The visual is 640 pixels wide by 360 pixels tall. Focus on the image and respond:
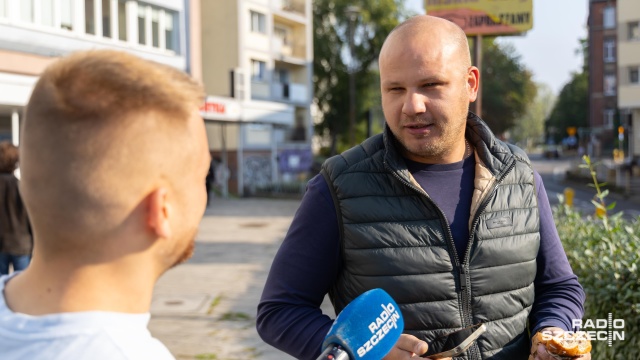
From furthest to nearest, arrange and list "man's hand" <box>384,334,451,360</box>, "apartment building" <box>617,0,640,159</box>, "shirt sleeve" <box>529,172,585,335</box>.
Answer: "apartment building" <box>617,0,640,159</box> → "shirt sleeve" <box>529,172,585,335</box> → "man's hand" <box>384,334,451,360</box>

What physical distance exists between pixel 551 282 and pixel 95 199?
189 cm

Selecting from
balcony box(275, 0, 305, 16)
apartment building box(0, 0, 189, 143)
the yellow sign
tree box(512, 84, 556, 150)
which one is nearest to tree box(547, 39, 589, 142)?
balcony box(275, 0, 305, 16)

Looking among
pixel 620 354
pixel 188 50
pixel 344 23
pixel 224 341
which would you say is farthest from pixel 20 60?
pixel 344 23

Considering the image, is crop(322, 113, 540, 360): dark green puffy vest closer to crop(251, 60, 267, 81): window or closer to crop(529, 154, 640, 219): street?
crop(529, 154, 640, 219): street

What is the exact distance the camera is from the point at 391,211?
7.81ft

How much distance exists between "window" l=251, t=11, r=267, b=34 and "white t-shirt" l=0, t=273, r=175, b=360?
38.9m

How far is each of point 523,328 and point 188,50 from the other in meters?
25.3

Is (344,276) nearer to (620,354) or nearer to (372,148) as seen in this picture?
(372,148)


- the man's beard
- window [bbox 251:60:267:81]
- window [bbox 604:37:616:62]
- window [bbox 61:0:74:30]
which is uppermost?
window [bbox 604:37:616:62]

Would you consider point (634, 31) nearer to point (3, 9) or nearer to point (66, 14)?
point (66, 14)

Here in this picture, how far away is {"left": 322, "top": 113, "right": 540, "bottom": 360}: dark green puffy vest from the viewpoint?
7.62 feet

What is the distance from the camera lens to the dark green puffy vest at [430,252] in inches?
91.4

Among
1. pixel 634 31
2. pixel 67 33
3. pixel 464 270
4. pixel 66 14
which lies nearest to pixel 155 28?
pixel 66 14

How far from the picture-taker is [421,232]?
2.36m
